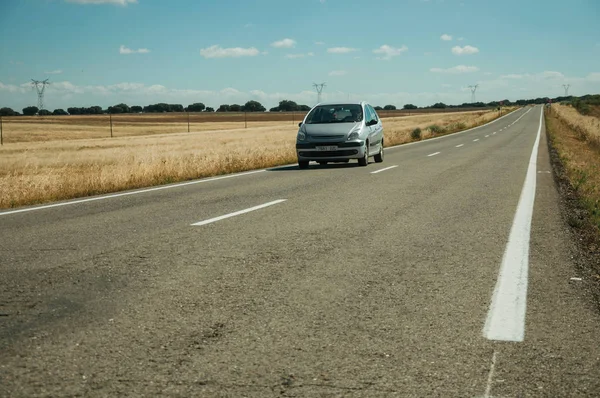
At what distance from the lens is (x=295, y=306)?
4.31 m

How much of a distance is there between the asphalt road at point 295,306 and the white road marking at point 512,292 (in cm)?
2

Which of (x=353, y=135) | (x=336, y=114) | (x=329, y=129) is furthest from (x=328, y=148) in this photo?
(x=336, y=114)

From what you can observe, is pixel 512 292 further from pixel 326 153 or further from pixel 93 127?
pixel 93 127

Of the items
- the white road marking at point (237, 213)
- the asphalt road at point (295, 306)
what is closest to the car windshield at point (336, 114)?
the white road marking at point (237, 213)

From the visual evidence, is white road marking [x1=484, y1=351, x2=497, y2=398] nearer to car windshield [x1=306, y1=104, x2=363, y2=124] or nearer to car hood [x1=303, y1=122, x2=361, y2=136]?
car hood [x1=303, y1=122, x2=361, y2=136]

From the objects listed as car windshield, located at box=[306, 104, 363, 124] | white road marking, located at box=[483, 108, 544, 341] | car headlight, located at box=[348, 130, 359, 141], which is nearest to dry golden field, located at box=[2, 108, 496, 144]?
car windshield, located at box=[306, 104, 363, 124]

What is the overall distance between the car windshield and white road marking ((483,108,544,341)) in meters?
10.5

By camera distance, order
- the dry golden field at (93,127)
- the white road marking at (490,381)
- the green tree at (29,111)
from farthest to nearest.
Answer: the green tree at (29,111)
the dry golden field at (93,127)
the white road marking at (490,381)

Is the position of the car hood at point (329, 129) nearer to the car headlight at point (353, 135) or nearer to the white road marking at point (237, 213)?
the car headlight at point (353, 135)

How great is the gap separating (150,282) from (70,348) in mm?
1444

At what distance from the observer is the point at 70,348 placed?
137 inches

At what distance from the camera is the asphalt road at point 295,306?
311 centimetres

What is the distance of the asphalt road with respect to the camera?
3.11 metres

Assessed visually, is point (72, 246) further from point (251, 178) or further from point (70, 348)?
point (251, 178)
